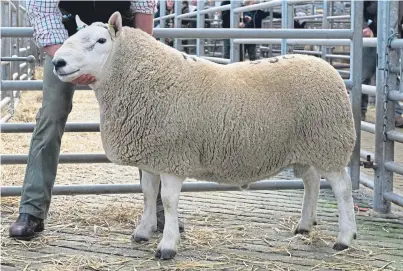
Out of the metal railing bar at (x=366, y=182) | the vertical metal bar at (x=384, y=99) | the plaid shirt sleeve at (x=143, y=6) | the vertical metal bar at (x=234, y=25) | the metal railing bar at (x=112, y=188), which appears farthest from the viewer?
Result: the vertical metal bar at (x=234, y=25)

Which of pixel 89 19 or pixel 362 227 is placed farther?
pixel 362 227

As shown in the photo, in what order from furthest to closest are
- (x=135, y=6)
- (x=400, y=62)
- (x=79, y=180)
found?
(x=79, y=180)
(x=400, y=62)
(x=135, y=6)

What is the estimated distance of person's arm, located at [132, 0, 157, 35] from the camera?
9.66 ft

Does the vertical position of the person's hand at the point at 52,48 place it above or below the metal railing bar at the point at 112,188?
above

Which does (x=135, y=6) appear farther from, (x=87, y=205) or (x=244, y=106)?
(x=87, y=205)

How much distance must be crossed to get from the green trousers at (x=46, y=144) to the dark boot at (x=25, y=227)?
28mm

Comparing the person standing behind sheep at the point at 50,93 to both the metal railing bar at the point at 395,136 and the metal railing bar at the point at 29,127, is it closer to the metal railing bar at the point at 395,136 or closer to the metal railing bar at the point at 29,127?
the metal railing bar at the point at 29,127

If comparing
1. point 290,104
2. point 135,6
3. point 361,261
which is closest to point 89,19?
point 135,6

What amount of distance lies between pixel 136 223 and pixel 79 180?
1213 mm

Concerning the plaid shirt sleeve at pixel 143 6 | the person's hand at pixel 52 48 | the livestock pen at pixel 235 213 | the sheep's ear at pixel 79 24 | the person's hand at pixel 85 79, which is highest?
the plaid shirt sleeve at pixel 143 6

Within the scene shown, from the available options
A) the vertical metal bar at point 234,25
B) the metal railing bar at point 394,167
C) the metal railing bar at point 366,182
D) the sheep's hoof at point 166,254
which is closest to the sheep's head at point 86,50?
the sheep's hoof at point 166,254

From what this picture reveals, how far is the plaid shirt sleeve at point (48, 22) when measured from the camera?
2.82 meters

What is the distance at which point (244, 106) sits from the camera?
2.79 meters

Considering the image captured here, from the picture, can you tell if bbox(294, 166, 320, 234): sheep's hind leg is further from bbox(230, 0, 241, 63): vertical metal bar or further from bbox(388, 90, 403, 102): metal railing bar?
bbox(230, 0, 241, 63): vertical metal bar
